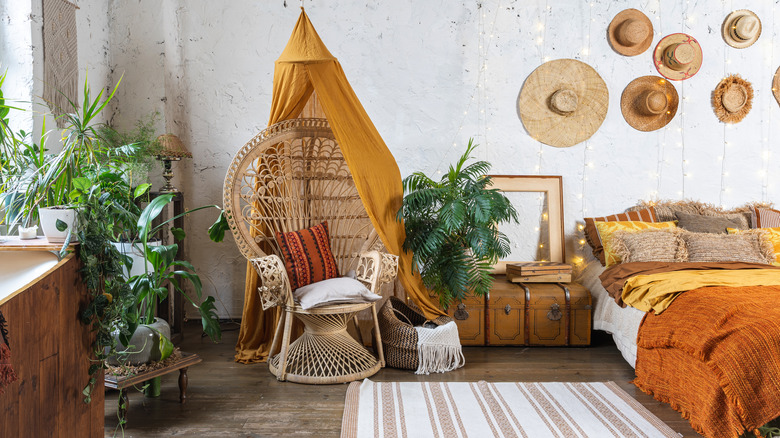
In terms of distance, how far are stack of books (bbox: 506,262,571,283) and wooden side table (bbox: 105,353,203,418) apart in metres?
2.15

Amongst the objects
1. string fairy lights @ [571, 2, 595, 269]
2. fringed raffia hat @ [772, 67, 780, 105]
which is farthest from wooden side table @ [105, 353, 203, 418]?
fringed raffia hat @ [772, 67, 780, 105]

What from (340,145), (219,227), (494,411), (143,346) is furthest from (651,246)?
(143,346)

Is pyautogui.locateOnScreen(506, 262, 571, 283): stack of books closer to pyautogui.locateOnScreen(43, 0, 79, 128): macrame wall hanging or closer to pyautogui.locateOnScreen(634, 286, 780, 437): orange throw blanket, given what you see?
pyautogui.locateOnScreen(634, 286, 780, 437): orange throw blanket

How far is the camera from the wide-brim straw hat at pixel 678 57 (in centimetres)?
402

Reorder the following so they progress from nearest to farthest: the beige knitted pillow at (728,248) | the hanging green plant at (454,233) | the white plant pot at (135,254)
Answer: the white plant pot at (135,254) → the hanging green plant at (454,233) → the beige knitted pillow at (728,248)

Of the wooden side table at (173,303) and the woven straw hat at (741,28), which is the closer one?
the wooden side table at (173,303)

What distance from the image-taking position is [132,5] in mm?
3783

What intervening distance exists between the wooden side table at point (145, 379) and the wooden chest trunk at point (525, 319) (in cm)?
165

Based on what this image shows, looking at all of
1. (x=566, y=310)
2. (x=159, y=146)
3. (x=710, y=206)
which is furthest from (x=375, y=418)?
(x=710, y=206)

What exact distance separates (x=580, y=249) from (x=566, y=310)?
0.75 meters

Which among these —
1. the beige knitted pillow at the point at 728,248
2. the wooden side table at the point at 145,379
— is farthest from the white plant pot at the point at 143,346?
the beige knitted pillow at the point at 728,248

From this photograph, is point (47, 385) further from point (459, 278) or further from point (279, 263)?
point (459, 278)

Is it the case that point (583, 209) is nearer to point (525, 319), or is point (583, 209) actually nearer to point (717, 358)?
point (525, 319)

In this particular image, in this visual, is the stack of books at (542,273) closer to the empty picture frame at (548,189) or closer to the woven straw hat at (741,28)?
the empty picture frame at (548,189)
